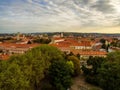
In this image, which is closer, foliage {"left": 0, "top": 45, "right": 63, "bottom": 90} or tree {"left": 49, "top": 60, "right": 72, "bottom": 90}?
foliage {"left": 0, "top": 45, "right": 63, "bottom": 90}

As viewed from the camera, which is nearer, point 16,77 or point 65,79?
point 16,77

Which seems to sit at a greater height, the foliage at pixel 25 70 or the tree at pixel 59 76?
the foliage at pixel 25 70

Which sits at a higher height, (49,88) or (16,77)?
(16,77)

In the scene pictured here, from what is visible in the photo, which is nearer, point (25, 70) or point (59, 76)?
point (25, 70)

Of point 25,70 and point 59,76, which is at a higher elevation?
point 25,70

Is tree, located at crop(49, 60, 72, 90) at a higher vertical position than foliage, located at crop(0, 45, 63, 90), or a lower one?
lower

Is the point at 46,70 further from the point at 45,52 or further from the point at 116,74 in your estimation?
the point at 116,74

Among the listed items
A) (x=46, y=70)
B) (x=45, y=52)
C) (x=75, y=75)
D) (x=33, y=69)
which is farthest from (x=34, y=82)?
(x=75, y=75)

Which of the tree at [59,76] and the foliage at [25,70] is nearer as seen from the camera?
the foliage at [25,70]
